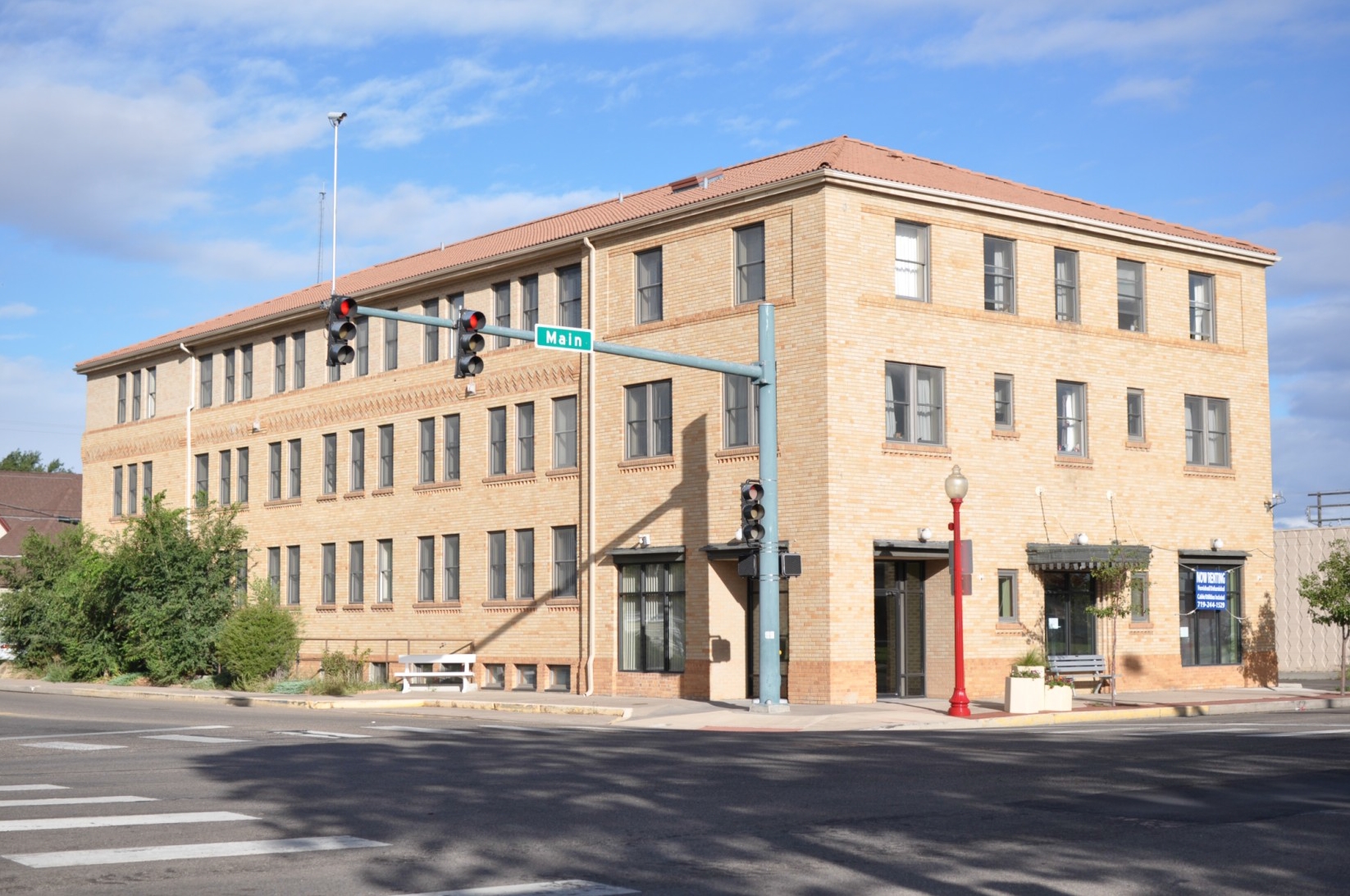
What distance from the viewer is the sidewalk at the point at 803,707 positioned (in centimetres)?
2539

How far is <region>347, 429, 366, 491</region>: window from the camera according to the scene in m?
42.6

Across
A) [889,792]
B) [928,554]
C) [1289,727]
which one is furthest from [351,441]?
[889,792]

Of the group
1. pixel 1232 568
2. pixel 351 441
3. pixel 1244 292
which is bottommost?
pixel 1232 568

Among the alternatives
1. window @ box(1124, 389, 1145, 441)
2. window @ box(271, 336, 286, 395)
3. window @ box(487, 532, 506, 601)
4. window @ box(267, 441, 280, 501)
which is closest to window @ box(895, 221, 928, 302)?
window @ box(1124, 389, 1145, 441)

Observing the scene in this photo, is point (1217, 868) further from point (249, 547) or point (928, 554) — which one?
point (249, 547)

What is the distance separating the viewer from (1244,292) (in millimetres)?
37156

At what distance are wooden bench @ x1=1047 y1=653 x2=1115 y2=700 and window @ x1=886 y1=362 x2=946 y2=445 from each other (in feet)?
17.0

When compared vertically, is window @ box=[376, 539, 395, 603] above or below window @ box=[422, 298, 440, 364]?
below

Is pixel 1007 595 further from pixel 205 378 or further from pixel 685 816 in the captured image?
pixel 205 378

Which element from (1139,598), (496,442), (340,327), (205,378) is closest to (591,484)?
(496,442)

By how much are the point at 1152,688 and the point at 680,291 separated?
13479 millimetres

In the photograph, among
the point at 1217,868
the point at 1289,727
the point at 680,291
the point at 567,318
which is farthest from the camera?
the point at 567,318

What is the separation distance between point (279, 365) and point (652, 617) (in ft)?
59.4

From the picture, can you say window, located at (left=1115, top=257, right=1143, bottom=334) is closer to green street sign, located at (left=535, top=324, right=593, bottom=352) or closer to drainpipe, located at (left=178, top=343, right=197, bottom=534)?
green street sign, located at (left=535, top=324, right=593, bottom=352)
